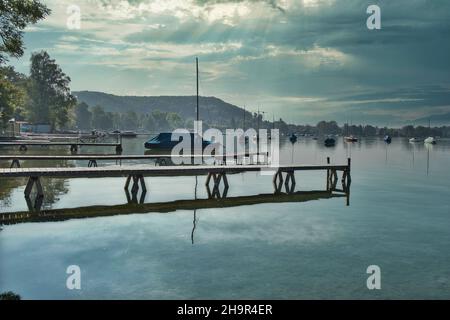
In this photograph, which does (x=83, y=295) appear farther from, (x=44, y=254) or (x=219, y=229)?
(x=219, y=229)

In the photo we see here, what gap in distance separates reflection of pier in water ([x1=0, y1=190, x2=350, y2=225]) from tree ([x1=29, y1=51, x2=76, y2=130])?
82.8 meters

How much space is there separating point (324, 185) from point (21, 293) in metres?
22.4

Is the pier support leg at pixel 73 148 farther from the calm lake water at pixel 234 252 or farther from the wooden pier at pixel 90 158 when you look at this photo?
the calm lake water at pixel 234 252

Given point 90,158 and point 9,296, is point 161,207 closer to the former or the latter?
point 9,296

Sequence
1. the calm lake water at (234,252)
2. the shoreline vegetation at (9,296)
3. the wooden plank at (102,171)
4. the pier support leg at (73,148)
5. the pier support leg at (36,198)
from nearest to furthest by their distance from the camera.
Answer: the shoreline vegetation at (9,296)
the calm lake water at (234,252)
the pier support leg at (36,198)
the wooden plank at (102,171)
the pier support leg at (73,148)

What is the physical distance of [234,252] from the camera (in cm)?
1241

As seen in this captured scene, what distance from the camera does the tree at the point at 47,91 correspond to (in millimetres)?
95562

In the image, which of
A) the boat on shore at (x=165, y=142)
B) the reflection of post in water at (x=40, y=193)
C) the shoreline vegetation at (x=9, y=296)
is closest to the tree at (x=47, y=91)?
the boat on shore at (x=165, y=142)

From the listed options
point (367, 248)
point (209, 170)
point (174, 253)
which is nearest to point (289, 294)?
point (174, 253)

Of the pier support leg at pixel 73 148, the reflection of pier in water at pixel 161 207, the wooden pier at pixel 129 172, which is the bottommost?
the reflection of pier in water at pixel 161 207

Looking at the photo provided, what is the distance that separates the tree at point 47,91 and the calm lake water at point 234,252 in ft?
264

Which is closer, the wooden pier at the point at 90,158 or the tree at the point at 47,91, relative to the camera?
the wooden pier at the point at 90,158

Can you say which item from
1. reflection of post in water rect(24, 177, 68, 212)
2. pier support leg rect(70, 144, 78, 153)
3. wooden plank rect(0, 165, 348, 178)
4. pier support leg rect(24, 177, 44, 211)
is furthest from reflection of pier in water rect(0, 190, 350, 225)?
pier support leg rect(70, 144, 78, 153)

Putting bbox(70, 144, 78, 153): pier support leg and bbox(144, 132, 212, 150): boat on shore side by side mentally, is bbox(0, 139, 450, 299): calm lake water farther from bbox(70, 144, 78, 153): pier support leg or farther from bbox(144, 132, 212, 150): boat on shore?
bbox(144, 132, 212, 150): boat on shore
